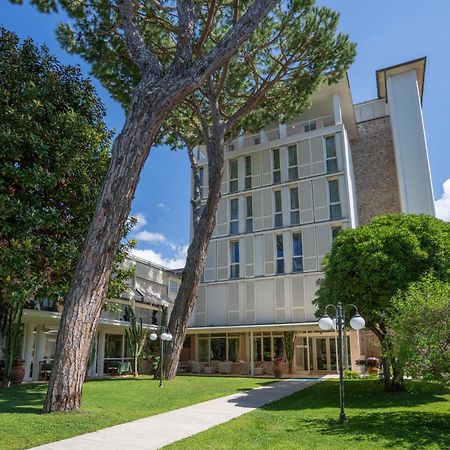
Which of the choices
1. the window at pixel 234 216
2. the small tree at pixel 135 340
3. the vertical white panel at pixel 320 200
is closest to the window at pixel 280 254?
the vertical white panel at pixel 320 200

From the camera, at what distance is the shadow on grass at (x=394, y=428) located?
7672mm

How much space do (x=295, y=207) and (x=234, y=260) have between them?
5445 mm

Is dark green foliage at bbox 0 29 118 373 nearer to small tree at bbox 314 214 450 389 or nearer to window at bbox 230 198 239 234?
small tree at bbox 314 214 450 389

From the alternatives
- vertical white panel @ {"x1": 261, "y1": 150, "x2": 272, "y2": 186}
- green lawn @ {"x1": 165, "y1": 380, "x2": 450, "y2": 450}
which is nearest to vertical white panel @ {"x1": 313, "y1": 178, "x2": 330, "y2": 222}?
vertical white panel @ {"x1": 261, "y1": 150, "x2": 272, "y2": 186}

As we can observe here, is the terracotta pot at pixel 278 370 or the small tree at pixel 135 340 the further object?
the terracotta pot at pixel 278 370

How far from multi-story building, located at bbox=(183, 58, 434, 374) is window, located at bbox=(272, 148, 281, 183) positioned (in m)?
0.07

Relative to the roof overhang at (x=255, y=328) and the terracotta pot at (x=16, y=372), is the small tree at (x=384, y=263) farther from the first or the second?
the terracotta pot at (x=16, y=372)

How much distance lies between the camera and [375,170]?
102 feet

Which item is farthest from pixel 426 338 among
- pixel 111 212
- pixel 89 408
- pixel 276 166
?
pixel 276 166

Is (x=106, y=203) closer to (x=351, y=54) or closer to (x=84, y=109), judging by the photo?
(x=84, y=109)

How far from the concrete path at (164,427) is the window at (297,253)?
581 inches

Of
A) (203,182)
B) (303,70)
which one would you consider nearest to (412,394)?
(303,70)

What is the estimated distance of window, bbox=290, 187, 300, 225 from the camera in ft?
94.3

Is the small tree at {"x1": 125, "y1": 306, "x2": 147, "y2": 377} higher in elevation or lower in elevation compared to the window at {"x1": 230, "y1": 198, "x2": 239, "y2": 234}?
lower
